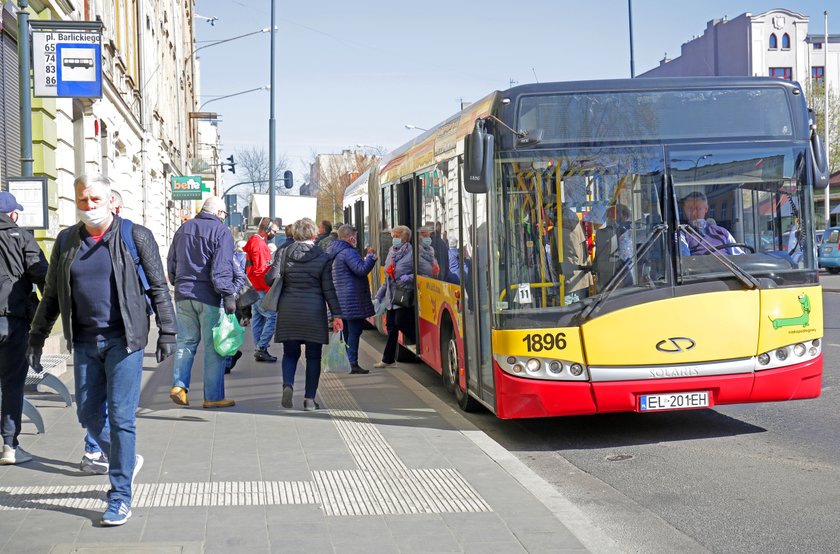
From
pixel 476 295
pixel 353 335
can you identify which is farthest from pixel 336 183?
pixel 476 295

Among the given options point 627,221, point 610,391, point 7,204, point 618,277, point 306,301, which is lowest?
point 610,391

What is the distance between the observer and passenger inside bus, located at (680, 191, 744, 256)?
8078mm

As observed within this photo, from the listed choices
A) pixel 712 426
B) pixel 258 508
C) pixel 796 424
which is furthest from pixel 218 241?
pixel 796 424

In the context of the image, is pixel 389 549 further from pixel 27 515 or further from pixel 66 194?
pixel 66 194

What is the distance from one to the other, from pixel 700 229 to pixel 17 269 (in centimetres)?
483

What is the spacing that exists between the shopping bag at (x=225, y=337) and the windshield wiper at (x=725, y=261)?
3.87m

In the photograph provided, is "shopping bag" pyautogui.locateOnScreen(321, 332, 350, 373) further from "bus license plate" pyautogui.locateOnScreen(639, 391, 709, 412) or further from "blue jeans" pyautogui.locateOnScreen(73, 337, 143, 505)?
"blue jeans" pyautogui.locateOnScreen(73, 337, 143, 505)

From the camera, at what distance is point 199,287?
940 cm

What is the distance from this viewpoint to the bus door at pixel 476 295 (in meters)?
8.38

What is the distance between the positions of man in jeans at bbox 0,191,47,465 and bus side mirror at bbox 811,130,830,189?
223 inches

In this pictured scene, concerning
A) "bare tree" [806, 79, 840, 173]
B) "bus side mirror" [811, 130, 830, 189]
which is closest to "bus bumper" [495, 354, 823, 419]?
"bus side mirror" [811, 130, 830, 189]

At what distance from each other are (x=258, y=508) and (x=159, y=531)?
0.65m

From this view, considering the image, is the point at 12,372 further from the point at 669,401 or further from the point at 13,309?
the point at 669,401

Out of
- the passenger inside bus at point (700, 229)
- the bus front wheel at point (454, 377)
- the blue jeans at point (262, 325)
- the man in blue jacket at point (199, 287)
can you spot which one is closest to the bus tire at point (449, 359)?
the bus front wheel at point (454, 377)
